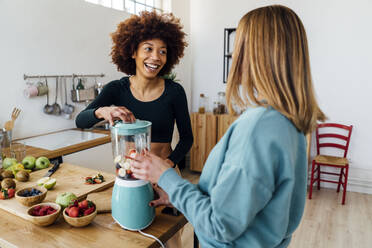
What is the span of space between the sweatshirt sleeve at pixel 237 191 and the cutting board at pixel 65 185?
30.8 inches

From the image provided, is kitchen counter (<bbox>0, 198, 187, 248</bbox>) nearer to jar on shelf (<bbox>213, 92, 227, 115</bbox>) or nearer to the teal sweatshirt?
the teal sweatshirt

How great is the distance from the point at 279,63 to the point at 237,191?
318 mm

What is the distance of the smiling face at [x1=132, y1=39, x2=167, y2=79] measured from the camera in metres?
1.58

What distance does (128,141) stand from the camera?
1.22 meters

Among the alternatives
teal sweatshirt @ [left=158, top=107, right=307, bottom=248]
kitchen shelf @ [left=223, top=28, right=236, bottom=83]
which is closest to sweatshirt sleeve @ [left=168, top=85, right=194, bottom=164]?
teal sweatshirt @ [left=158, top=107, right=307, bottom=248]

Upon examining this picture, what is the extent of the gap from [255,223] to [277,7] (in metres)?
0.54

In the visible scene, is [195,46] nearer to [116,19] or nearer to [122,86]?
[116,19]

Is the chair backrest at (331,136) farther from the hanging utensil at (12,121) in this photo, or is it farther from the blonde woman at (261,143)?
the hanging utensil at (12,121)

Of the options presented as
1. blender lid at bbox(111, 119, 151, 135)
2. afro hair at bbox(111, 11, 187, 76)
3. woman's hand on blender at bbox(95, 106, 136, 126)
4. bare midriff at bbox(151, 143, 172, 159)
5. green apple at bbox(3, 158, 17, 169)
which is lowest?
green apple at bbox(3, 158, 17, 169)

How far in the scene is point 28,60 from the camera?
2.40 m

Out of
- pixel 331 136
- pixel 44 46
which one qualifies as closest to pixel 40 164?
pixel 44 46

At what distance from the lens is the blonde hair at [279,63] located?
2.27 feet

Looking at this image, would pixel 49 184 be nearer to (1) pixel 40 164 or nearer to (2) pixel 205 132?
(1) pixel 40 164

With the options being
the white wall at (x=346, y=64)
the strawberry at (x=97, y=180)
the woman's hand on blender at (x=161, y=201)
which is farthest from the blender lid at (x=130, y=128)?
the white wall at (x=346, y=64)
